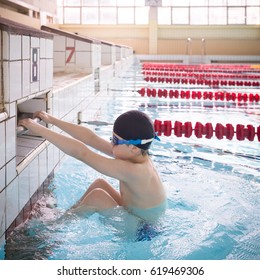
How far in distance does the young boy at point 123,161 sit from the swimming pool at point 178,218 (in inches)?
4.1

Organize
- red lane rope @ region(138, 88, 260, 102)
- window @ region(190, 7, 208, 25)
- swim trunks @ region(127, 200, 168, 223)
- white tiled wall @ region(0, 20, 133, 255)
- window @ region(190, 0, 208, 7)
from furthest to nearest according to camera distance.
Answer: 1. window @ region(190, 7, 208, 25)
2. window @ region(190, 0, 208, 7)
3. red lane rope @ region(138, 88, 260, 102)
4. swim trunks @ region(127, 200, 168, 223)
5. white tiled wall @ region(0, 20, 133, 255)

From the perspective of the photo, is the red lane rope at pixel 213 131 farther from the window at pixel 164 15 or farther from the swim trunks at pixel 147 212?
the window at pixel 164 15

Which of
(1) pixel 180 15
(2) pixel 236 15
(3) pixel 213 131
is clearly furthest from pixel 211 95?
(2) pixel 236 15

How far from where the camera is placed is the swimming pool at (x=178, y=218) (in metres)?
2.59

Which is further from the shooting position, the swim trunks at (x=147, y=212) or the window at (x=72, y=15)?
the window at (x=72, y=15)

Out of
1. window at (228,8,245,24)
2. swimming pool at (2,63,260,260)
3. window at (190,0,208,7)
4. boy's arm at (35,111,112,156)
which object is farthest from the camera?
window at (190,0,208,7)

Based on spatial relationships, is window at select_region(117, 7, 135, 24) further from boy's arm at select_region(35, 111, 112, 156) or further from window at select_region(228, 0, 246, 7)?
boy's arm at select_region(35, 111, 112, 156)

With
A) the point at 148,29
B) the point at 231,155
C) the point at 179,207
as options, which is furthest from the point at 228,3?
the point at 179,207

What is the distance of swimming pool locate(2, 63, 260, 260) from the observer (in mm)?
2588

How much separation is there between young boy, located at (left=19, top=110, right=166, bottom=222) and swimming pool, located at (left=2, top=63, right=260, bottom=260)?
103 mm

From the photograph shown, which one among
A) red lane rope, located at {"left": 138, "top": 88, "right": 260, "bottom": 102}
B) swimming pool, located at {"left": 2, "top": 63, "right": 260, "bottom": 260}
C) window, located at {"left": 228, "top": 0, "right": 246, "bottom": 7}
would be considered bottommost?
swimming pool, located at {"left": 2, "top": 63, "right": 260, "bottom": 260}

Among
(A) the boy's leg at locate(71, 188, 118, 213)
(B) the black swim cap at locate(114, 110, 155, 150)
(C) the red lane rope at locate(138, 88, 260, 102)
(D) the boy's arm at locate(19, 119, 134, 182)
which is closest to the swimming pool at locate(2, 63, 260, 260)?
(A) the boy's leg at locate(71, 188, 118, 213)

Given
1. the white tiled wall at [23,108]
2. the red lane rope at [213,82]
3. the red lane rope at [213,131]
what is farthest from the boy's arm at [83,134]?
the red lane rope at [213,82]

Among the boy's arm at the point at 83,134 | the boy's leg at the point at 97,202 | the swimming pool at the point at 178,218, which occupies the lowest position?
the swimming pool at the point at 178,218
